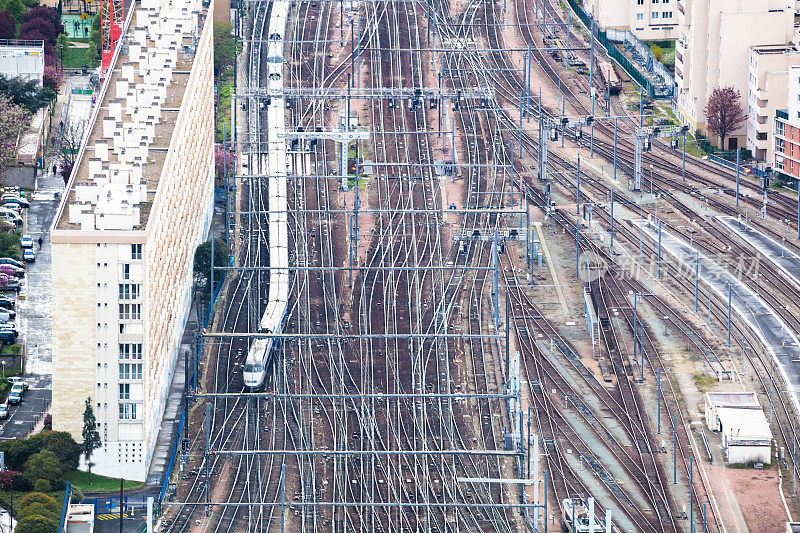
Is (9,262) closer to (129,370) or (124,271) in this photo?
(129,370)

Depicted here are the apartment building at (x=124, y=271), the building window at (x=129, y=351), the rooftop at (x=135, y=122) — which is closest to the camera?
the apartment building at (x=124, y=271)

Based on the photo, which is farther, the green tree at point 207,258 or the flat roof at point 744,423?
the green tree at point 207,258

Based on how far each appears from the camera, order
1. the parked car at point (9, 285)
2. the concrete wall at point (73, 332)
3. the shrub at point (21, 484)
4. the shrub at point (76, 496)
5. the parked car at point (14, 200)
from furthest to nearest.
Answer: the parked car at point (14, 200), the parked car at point (9, 285), the concrete wall at point (73, 332), the shrub at point (21, 484), the shrub at point (76, 496)

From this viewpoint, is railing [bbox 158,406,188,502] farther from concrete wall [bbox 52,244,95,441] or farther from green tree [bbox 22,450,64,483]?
green tree [bbox 22,450,64,483]

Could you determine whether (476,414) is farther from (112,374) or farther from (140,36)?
(140,36)

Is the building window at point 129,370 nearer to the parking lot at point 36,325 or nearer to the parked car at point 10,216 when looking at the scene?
the parking lot at point 36,325

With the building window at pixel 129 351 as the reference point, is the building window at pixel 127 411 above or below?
below

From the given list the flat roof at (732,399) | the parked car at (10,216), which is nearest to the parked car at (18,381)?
the parked car at (10,216)

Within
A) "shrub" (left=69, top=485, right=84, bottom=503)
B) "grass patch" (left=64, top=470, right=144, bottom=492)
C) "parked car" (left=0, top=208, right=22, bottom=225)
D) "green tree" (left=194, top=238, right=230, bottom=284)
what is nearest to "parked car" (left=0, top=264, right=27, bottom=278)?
"parked car" (left=0, top=208, right=22, bottom=225)
